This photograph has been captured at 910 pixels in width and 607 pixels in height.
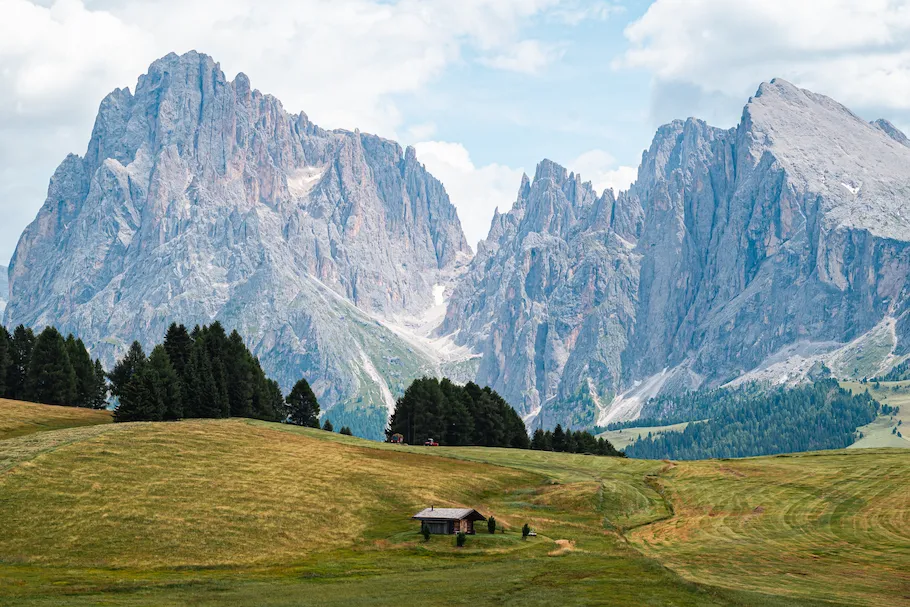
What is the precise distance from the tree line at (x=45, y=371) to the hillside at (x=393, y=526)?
1511 inches

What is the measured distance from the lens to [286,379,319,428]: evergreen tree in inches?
6890

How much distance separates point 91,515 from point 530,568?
38.4 metres

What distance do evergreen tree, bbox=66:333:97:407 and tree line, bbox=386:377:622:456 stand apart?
53.2m

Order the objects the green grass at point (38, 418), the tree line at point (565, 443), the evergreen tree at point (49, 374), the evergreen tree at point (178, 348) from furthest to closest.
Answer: the tree line at point (565, 443) → the evergreen tree at point (49, 374) → the evergreen tree at point (178, 348) → the green grass at point (38, 418)

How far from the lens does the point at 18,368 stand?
6004 inches

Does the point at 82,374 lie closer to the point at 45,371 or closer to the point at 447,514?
the point at 45,371

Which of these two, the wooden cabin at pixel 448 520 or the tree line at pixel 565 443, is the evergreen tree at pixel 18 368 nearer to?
the wooden cabin at pixel 448 520

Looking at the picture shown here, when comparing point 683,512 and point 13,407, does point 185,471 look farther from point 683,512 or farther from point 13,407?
point 683,512

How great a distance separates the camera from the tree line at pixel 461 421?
16612 cm

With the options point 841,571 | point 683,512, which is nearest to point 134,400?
point 683,512

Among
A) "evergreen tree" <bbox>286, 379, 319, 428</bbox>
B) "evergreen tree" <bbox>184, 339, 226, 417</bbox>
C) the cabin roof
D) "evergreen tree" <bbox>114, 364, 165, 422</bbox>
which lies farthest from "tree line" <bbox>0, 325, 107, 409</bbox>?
the cabin roof

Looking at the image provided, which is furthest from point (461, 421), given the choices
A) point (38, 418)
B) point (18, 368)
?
point (18, 368)

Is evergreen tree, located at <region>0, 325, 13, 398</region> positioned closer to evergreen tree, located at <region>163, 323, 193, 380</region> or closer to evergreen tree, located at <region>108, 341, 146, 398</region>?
evergreen tree, located at <region>108, 341, 146, 398</region>

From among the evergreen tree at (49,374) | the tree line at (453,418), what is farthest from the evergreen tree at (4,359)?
the tree line at (453,418)
